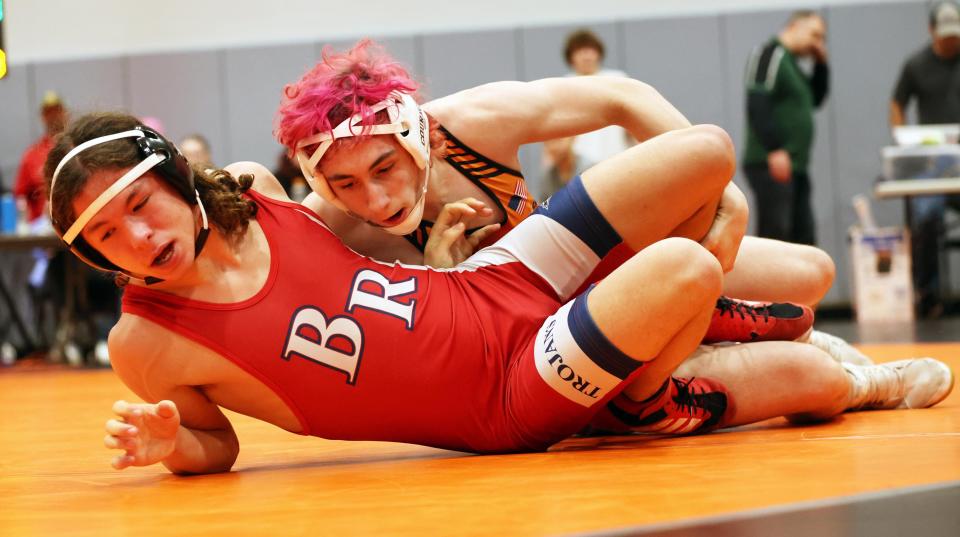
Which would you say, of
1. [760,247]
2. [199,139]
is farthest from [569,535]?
[199,139]

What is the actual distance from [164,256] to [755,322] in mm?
1290

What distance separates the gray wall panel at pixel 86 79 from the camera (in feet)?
29.7

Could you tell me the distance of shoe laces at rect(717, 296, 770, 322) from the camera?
8.11 ft

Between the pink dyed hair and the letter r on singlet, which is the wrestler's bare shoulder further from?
the pink dyed hair

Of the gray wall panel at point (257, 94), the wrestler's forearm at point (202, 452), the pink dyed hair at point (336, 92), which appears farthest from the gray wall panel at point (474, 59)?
the wrestler's forearm at point (202, 452)

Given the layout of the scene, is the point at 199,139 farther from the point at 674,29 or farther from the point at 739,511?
the point at 739,511

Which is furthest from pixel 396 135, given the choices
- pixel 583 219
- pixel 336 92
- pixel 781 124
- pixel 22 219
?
pixel 22 219

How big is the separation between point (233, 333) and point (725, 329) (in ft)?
3.57

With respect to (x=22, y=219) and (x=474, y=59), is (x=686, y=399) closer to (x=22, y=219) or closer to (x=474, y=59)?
(x=22, y=219)

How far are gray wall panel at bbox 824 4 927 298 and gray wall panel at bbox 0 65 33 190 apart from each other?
21.2ft

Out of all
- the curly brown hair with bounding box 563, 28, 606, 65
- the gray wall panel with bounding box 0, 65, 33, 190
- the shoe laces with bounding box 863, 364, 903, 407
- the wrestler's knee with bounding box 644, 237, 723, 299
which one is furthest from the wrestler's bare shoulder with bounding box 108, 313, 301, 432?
the gray wall panel with bounding box 0, 65, 33, 190

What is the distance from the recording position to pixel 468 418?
83.8 inches

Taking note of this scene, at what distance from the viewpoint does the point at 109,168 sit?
1918 millimetres

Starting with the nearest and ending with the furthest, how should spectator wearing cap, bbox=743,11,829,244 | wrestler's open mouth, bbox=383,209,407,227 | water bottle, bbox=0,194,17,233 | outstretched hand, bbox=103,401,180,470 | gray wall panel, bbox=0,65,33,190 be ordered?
outstretched hand, bbox=103,401,180,470, wrestler's open mouth, bbox=383,209,407,227, spectator wearing cap, bbox=743,11,829,244, water bottle, bbox=0,194,17,233, gray wall panel, bbox=0,65,33,190
